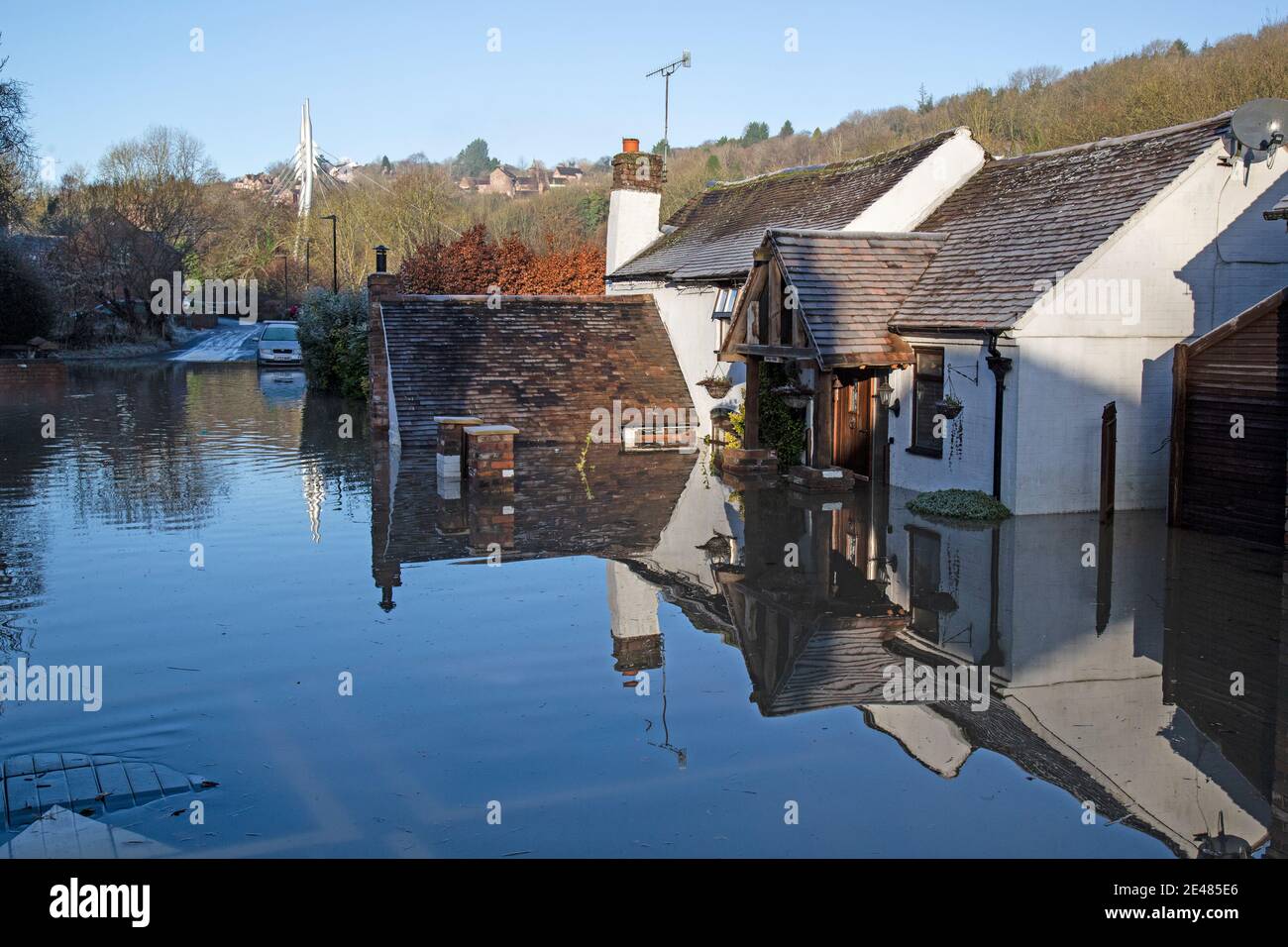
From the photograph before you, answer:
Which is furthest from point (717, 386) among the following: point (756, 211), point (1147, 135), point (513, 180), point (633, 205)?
point (513, 180)

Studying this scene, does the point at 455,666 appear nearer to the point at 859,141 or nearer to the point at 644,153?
the point at 644,153

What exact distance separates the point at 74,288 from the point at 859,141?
41.6 m

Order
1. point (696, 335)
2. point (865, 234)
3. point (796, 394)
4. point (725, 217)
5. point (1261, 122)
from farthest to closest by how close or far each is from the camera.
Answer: point (725, 217) < point (696, 335) < point (796, 394) < point (865, 234) < point (1261, 122)

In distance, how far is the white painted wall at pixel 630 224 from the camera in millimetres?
30281

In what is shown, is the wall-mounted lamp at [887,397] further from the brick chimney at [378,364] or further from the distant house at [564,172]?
the distant house at [564,172]

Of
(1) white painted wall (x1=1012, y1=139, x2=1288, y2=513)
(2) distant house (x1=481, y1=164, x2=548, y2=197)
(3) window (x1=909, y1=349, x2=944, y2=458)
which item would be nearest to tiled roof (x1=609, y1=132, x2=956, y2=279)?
(3) window (x1=909, y1=349, x2=944, y2=458)

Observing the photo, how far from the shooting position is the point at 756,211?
25.6 m

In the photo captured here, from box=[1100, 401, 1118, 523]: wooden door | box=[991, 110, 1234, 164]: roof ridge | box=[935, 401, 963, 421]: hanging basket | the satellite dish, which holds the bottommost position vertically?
box=[1100, 401, 1118, 523]: wooden door

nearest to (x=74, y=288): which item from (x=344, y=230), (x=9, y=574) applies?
(x=344, y=230)

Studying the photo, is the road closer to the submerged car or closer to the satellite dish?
the submerged car

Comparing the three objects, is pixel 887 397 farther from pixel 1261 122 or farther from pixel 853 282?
pixel 1261 122

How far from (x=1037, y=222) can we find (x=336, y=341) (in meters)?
24.2

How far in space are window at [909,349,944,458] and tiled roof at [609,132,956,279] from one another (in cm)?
453

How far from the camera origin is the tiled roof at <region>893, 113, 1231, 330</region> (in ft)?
49.7
